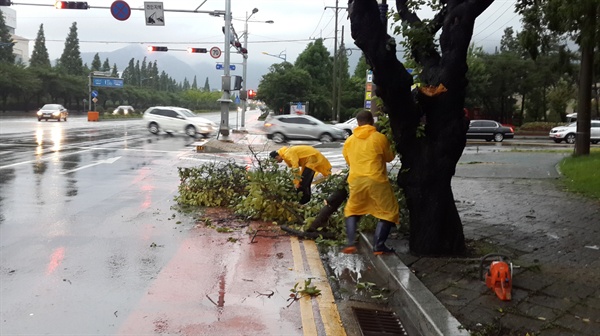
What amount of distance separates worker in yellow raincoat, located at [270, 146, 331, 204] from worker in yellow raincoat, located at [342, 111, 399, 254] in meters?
2.10

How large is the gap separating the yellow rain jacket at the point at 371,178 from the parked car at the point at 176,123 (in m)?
26.7

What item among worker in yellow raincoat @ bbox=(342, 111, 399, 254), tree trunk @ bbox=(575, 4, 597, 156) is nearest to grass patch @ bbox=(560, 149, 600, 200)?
tree trunk @ bbox=(575, 4, 597, 156)

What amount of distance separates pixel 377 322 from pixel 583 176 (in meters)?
9.70

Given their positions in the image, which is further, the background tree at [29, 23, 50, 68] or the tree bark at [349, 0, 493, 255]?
the background tree at [29, 23, 50, 68]

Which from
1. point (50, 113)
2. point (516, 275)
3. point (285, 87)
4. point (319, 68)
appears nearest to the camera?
point (516, 275)

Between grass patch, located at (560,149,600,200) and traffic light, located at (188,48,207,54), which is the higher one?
traffic light, located at (188,48,207,54)

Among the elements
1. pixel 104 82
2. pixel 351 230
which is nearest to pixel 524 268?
pixel 351 230

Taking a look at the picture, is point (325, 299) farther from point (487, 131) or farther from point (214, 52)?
point (487, 131)

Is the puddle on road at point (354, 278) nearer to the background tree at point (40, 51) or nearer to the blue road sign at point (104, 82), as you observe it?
the blue road sign at point (104, 82)

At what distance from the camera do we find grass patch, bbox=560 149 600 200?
35.2 feet

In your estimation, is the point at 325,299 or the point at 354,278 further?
the point at 354,278

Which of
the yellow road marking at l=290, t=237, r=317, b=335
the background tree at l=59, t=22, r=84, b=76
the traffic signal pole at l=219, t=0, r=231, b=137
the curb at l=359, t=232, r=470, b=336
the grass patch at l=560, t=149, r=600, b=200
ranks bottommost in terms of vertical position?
the yellow road marking at l=290, t=237, r=317, b=335

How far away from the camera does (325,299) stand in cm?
507

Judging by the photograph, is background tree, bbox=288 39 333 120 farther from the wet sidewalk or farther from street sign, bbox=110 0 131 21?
the wet sidewalk
